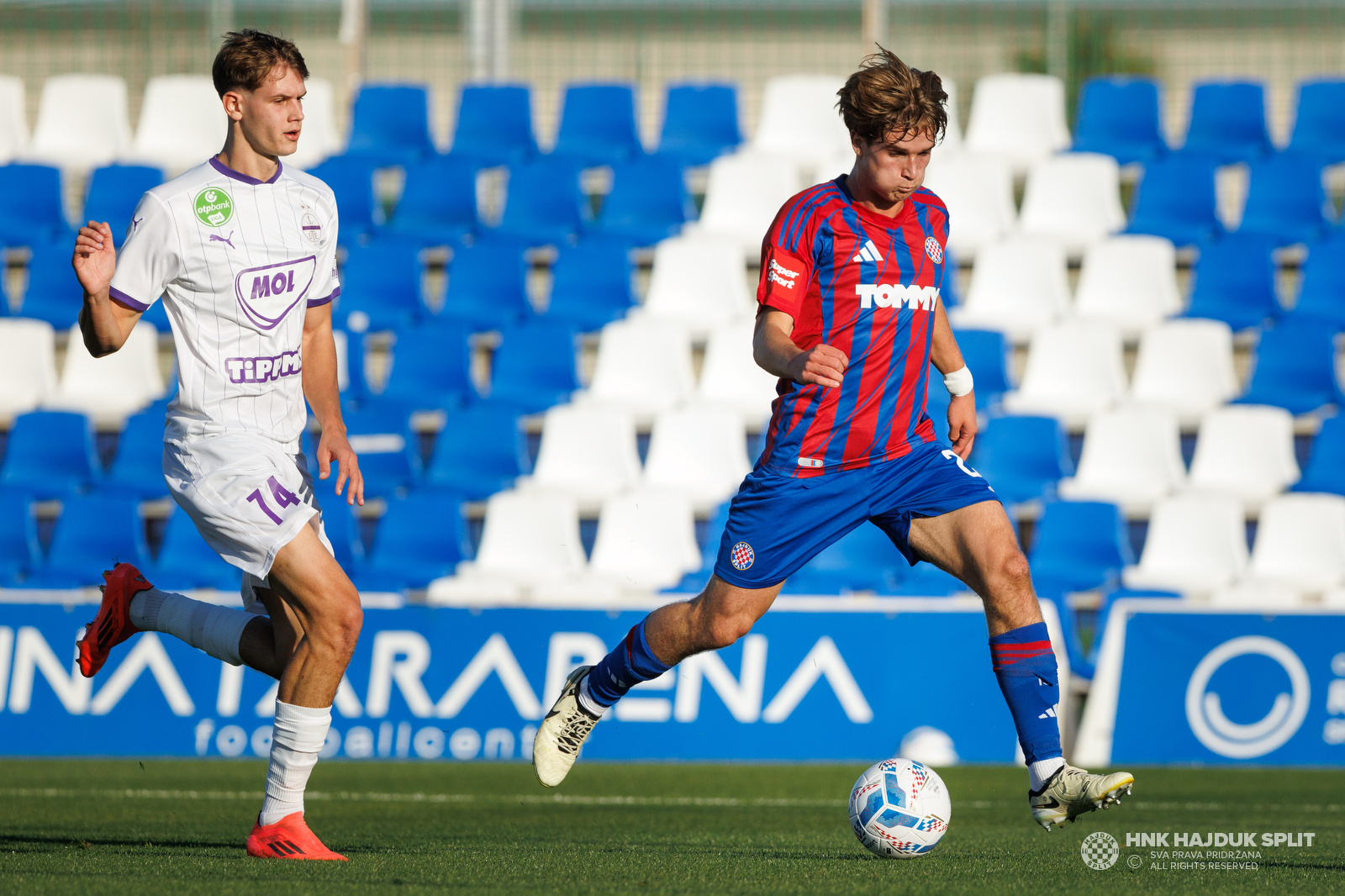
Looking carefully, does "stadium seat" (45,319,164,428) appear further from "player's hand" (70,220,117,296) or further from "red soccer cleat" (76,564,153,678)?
"player's hand" (70,220,117,296)

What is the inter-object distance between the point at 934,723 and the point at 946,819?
3940 millimetres

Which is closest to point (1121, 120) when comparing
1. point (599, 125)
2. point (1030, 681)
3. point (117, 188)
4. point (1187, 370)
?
point (1187, 370)

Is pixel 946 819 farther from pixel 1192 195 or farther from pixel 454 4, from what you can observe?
pixel 454 4

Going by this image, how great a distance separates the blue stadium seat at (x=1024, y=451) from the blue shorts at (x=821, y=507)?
553 centimetres

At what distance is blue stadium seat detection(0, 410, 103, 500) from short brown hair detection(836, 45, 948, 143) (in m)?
7.61

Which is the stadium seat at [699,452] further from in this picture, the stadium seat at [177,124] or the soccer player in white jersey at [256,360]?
the soccer player in white jersey at [256,360]

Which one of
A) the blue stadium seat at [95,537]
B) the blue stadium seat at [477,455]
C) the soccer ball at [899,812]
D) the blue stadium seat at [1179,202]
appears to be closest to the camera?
the soccer ball at [899,812]

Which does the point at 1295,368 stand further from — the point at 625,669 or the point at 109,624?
the point at 109,624

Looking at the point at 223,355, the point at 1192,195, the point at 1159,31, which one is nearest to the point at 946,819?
the point at 223,355

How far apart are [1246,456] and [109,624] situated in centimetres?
779

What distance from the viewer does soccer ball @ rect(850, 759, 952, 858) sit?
446 centimetres

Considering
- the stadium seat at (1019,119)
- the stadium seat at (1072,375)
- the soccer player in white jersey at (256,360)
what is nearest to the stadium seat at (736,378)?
the stadium seat at (1072,375)

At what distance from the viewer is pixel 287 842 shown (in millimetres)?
4418

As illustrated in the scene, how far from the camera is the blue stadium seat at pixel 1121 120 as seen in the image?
41.0ft
